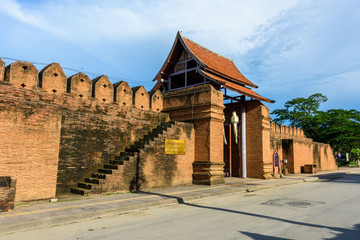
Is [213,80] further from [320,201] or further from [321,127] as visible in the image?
[321,127]

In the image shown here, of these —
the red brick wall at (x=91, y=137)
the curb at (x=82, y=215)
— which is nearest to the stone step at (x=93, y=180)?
the red brick wall at (x=91, y=137)

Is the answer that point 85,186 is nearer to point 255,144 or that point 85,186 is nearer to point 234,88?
point 234,88

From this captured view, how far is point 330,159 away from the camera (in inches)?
1474

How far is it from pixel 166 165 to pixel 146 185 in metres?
1.67

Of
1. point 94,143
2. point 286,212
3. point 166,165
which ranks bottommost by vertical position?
point 286,212

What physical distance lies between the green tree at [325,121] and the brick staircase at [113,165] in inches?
1580

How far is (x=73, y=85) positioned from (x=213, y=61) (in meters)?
11.8

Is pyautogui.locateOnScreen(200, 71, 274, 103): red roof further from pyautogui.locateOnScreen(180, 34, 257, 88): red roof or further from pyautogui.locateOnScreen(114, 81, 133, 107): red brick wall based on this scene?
pyautogui.locateOnScreen(114, 81, 133, 107): red brick wall

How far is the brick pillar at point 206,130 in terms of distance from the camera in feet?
A: 51.0

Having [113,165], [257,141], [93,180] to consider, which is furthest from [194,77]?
[93,180]

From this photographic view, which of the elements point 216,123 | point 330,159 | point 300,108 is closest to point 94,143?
point 216,123

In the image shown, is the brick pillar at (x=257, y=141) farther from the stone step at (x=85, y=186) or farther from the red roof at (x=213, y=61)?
the stone step at (x=85, y=186)

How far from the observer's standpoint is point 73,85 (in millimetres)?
13281

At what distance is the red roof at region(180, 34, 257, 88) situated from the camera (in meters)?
19.2
